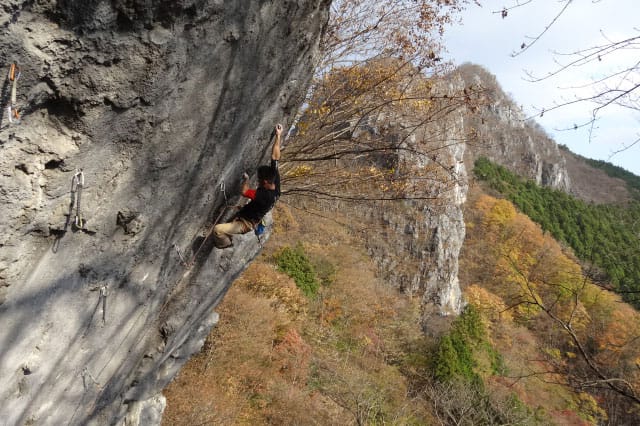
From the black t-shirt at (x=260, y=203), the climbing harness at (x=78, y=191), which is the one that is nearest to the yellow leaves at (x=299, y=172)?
the black t-shirt at (x=260, y=203)

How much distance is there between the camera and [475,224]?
43.3 metres

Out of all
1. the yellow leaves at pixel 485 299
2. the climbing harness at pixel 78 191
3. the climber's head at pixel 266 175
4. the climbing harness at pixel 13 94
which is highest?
the climbing harness at pixel 13 94

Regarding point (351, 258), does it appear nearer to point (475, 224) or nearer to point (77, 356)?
point (77, 356)

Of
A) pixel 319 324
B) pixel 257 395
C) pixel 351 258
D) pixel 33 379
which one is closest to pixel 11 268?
pixel 33 379

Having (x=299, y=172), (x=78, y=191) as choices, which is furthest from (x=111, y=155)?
(x=299, y=172)

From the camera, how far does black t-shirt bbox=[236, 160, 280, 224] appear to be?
4.10m

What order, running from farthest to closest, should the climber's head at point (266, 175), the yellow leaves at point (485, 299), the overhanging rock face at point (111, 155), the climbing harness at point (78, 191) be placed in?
the yellow leaves at point (485, 299) → the climber's head at point (266, 175) → the climbing harness at point (78, 191) → the overhanging rock face at point (111, 155)

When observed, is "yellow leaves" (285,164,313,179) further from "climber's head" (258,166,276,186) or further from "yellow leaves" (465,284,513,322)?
"yellow leaves" (465,284,513,322)

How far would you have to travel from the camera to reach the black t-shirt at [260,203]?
13.5ft

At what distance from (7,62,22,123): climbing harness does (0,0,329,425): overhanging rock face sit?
0.07 ft

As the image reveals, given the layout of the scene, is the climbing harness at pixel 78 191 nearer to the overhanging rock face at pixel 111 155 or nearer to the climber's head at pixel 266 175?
the overhanging rock face at pixel 111 155

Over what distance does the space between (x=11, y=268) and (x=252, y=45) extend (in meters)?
2.22

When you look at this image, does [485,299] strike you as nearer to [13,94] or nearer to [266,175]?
[266,175]

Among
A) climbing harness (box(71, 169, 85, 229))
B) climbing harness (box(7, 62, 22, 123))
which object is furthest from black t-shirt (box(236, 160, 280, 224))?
climbing harness (box(7, 62, 22, 123))
